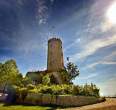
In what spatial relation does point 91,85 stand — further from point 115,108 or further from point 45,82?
point 45,82

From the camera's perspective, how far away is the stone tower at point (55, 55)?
2718 inches

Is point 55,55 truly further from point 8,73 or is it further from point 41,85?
point 41,85

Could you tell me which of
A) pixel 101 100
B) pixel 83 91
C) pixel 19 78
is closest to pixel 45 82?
pixel 19 78

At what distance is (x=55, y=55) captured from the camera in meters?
70.2

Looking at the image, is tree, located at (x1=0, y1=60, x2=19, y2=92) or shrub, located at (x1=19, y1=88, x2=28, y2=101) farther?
tree, located at (x1=0, y1=60, x2=19, y2=92)

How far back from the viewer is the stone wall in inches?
1151

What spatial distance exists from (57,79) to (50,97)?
29014 mm

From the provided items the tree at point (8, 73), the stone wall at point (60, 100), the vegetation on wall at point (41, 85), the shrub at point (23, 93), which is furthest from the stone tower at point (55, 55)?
the stone wall at point (60, 100)

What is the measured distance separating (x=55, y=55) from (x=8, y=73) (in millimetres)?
26007

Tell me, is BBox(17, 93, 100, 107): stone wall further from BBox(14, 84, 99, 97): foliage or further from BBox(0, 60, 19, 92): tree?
BBox(0, 60, 19, 92): tree

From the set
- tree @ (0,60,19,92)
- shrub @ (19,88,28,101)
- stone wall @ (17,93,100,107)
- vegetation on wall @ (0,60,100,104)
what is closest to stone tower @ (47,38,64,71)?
vegetation on wall @ (0,60,100,104)

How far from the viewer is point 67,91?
3378 centimetres

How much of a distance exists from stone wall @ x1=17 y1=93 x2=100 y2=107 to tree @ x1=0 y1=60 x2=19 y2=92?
14.7 metres

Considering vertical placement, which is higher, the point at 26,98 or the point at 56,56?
the point at 56,56
